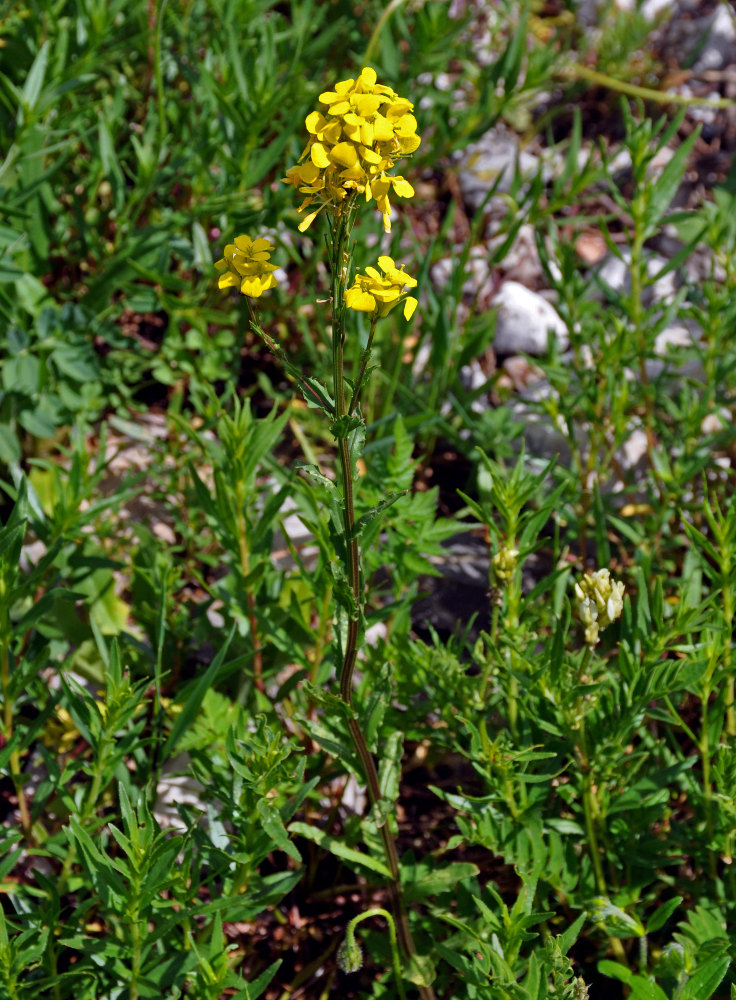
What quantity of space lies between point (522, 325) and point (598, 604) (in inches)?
73.7

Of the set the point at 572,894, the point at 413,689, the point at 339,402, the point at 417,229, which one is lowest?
the point at 572,894

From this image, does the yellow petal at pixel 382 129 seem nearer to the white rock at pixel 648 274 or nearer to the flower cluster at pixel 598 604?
the flower cluster at pixel 598 604

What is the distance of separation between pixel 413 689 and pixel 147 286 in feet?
4.79

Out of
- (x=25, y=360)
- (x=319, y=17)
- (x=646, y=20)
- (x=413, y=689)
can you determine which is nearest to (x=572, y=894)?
(x=413, y=689)

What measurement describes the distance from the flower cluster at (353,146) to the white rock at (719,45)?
11.7 feet

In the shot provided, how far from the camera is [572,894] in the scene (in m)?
1.85

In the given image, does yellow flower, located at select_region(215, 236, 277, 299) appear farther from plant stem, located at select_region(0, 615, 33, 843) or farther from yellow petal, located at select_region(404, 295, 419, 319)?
plant stem, located at select_region(0, 615, 33, 843)

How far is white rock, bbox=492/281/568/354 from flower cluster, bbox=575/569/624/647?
1.80 metres

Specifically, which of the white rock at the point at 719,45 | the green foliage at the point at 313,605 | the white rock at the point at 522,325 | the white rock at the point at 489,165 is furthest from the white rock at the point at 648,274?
the white rock at the point at 719,45

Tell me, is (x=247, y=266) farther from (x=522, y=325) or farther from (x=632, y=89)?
(x=632, y=89)

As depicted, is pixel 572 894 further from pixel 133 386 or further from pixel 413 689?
pixel 133 386

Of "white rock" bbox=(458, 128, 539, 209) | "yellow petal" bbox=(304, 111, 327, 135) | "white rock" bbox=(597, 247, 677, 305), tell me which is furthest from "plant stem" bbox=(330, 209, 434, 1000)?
"white rock" bbox=(458, 128, 539, 209)

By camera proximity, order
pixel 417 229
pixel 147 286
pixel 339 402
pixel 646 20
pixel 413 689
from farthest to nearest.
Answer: pixel 646 20
pixel 417 229
pixel 147 286
pixel 413 689
pixel 339 402

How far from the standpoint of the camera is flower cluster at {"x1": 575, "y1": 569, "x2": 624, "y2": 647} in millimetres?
1573
